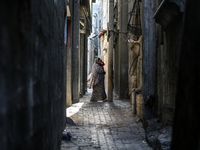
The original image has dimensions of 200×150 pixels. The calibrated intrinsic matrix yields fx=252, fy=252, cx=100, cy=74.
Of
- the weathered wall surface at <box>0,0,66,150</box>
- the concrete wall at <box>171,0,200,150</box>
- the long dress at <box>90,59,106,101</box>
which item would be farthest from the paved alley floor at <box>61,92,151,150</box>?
the long dress at <box>90,59,106,101</box>

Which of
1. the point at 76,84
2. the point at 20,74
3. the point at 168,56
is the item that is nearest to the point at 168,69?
the point at 168,56

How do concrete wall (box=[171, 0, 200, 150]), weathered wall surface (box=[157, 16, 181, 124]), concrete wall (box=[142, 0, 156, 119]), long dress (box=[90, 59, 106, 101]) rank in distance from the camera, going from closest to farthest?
concrete wall (box=[171, 0, 200, 150]) → weathered wall surface (box=[157, 16, 181, 124]) → concrete wall (box=[142, 0, 156, 119]) → long dress (box=[90, 59, 106, 101])

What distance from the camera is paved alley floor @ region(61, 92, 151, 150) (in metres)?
4.64

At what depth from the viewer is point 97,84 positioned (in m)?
12.3

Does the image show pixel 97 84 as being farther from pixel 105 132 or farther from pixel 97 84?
pixel 105 132

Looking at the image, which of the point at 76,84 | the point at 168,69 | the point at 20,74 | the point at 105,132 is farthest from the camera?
the point at 76,84

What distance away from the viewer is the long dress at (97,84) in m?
12.1

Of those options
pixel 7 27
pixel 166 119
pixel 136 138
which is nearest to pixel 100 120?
pixel 136 138

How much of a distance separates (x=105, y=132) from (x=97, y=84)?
6617 mm

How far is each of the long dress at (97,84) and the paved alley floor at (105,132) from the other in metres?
3.77

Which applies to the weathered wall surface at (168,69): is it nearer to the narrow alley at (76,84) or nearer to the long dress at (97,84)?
the narrow alley at (76,84)

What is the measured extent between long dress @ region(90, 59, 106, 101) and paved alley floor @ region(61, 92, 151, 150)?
3.77 m

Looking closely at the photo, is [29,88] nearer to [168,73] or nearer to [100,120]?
[168,73]

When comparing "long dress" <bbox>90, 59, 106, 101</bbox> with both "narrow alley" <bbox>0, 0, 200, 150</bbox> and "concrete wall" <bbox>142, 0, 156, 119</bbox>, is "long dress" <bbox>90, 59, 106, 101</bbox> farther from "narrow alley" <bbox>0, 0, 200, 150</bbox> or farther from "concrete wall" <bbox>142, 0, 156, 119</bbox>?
"concrete wall" <bbox>142, 0, 156, 119</bbox>
